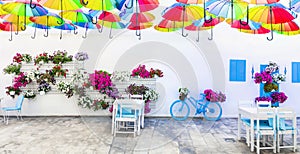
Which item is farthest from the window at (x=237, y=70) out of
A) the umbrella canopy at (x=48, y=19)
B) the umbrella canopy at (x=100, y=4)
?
the umbrella canopy at (x=48, y=19)

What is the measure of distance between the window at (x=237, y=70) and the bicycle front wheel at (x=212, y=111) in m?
1.10

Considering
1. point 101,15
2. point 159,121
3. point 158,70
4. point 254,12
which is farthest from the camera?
point 158,70

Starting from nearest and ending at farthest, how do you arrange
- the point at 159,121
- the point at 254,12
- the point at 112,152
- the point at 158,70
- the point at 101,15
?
the point at 112,152 → the point at 254,12 → the point at 101,15 → the point at 159,121 → the point at 158,70

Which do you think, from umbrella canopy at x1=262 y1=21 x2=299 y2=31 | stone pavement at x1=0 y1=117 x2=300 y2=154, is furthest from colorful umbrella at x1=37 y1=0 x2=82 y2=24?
umbrella canopy at x1=262 y1=21 x2=299 y2=31

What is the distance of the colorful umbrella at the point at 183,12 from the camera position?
14.2 ft

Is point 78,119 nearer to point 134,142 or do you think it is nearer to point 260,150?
point 134,142

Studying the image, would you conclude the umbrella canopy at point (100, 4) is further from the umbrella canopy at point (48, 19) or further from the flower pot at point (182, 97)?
the flower pot at point (182, 97)

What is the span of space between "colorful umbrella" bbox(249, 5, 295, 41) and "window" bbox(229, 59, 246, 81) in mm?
3078

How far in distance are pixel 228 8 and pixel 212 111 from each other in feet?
12.2

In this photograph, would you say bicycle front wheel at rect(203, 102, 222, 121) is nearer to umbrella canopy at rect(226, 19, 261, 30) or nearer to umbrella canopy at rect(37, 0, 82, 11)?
umbrella canopy at rect(226, 19, 261, 30)

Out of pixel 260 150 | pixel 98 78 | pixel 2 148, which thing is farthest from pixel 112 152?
pixel 98 78

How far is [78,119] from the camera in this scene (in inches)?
265

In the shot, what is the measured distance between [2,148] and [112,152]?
2074 millimetres

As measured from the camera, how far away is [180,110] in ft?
23.2
